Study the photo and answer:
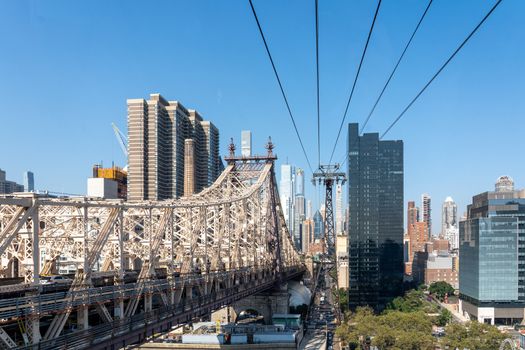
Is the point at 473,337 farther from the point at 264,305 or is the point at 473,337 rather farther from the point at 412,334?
the point at 264,305

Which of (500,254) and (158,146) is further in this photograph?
(158,146)

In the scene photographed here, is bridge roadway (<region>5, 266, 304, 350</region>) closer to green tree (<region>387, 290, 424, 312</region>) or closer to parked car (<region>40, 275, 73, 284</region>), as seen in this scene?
parked car (<region>40, 275, 73, 284</region>)

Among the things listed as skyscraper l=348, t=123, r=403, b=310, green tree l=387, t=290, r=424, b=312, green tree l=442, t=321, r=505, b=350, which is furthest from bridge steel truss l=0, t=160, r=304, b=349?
skyscraper l=348, t=123, r=403, b=310

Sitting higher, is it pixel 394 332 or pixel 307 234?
pixel 394 332

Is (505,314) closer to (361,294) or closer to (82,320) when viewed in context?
(361,294)

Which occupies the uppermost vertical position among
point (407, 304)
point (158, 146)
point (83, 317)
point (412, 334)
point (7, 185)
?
point (158, 146)

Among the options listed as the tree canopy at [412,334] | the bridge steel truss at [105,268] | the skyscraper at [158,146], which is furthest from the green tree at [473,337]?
the skyscraper at [158,146]

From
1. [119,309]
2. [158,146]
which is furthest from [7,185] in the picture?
[119,309]
